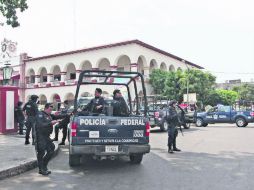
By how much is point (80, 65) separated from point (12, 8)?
86.5 feet

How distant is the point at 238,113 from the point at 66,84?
22660 mm

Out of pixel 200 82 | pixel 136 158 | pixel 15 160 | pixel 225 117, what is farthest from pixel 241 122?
pixel 15 160

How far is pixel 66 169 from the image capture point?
8.38 meters

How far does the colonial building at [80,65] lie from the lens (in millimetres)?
36594

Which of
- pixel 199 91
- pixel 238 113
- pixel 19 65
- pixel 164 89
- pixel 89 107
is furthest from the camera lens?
pixel 19 65

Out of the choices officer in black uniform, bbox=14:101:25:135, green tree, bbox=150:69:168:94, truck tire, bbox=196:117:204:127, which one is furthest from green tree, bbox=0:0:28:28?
green tree, bbox=150:69:168:94

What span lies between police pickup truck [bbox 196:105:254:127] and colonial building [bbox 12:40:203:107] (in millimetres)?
11780

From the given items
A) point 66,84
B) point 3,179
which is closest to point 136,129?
point 3,179

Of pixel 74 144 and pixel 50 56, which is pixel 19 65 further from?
pixel 74 144

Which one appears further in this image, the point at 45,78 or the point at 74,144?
the point at 45,78

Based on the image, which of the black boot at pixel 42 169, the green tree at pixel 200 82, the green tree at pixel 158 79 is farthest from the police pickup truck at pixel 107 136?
the green tree at pixel 200 82

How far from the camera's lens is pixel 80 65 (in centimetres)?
3953

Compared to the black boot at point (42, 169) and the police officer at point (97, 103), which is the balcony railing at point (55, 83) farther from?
the black boot at point (42, 169)

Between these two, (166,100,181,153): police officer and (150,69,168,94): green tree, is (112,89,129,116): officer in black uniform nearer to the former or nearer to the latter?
(166,100,181,153): police officer
